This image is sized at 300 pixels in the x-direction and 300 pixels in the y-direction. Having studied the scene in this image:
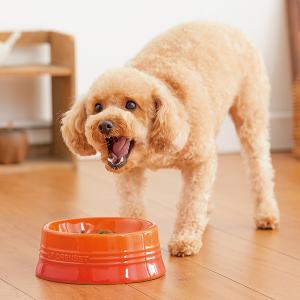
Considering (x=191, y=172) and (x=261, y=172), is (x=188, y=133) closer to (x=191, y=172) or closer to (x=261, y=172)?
(x=191, y=172)

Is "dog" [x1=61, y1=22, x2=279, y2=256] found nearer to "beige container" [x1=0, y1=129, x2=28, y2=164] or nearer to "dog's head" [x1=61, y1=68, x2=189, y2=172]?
"dog's head" [x1=61, y1=68, x2=189, y2=172]

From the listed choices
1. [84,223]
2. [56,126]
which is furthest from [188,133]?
[56,126]

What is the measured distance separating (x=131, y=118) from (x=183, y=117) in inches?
7.8

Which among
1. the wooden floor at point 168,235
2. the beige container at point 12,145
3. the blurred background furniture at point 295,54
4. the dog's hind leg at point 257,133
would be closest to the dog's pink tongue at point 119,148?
the wooden floor at point 168,235

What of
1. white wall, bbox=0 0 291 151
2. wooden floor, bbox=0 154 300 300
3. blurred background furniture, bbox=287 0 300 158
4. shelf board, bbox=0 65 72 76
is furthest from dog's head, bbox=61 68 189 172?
blurred background furniture, bbox=287 0 300 158

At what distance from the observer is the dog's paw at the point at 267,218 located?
321cm

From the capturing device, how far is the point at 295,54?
5270mm

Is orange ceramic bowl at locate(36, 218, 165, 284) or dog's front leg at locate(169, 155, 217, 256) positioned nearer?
orange ceramic bowl at locate(36, 218, 165, 284)

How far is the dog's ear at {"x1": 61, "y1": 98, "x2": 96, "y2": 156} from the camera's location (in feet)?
9.12

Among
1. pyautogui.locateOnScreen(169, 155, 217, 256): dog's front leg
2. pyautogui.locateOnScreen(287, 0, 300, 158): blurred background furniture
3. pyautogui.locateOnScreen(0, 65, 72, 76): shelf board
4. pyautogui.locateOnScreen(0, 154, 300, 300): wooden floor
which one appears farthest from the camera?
pyautogui.locateOnScreen(287, 0, 300, 158): blurred background furniture

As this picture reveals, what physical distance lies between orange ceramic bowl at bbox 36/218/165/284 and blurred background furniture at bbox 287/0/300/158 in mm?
2657

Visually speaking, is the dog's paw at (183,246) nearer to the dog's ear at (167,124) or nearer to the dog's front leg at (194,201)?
the dog's front leg at (194,201)

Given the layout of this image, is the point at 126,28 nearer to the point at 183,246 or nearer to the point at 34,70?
the point at 34,70

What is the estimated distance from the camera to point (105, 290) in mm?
2412
